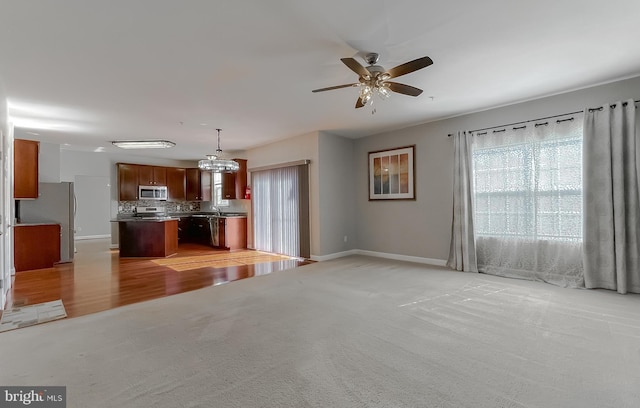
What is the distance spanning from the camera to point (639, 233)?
3.58 meters

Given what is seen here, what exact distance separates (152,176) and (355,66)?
26.0 ft

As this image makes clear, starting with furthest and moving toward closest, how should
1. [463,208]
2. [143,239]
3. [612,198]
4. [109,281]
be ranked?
[143,239]
[463,208]
[109,281]
[612,198]

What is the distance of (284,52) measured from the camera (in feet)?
9.38

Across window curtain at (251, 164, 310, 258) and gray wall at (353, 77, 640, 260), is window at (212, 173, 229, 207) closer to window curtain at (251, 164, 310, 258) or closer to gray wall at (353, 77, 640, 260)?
window curtain at (251, 164, 310, 258)

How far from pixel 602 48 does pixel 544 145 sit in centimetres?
157

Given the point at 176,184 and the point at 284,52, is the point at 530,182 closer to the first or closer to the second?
the point at 284,52

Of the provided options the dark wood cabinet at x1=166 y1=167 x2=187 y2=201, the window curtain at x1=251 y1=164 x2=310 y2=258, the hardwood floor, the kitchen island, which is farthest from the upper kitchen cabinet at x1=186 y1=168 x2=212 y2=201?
the hardwood floor


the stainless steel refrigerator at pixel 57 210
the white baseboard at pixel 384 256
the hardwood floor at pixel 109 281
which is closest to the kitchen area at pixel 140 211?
the stainless steel refrigerator at pixel 57 210

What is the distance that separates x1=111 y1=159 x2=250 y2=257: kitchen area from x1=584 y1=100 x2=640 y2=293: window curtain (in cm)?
675

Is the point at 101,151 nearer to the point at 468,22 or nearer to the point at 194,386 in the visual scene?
the point at 194,386

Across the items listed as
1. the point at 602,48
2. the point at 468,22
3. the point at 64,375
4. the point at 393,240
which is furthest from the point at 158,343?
the point at 602,48

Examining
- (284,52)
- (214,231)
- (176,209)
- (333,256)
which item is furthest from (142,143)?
(284,52)

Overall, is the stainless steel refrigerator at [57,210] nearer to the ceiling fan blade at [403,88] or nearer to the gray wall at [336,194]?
the gray wall at [336,194]

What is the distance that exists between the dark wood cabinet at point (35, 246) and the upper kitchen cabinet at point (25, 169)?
610 mm
